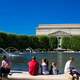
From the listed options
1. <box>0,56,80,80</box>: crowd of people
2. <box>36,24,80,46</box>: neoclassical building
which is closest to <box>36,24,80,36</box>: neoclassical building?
<box>36,24,80,46</box>: neoclassical building

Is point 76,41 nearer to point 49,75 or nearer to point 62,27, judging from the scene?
point 62,27

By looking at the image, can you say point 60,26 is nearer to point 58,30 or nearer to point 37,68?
point 58,30

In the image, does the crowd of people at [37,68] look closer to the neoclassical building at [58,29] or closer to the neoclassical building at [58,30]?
the neoclassical building at [58,30]

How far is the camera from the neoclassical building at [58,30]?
12675 cm

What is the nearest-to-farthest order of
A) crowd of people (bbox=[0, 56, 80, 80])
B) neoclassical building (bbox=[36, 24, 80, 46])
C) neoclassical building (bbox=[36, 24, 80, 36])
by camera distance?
crowd of people (bbox=[0, 56, 80, 80]) → neoclassical building (bbox=[36, 24, 80, 46]) → neoclassical building (bbox=[36, 24, 80, 36])

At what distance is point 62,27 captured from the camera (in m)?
130

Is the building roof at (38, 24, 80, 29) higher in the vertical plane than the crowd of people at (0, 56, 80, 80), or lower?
higher

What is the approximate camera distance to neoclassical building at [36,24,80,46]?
416 feet

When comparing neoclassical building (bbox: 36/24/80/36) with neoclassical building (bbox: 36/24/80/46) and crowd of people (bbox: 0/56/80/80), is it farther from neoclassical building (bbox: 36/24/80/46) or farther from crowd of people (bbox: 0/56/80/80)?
crowd of people (bbox: 0/56/80/80)

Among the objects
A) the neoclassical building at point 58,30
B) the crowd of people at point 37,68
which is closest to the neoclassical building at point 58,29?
the neoclassical building at point 58,30

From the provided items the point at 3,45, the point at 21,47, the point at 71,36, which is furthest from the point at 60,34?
the point at 3,45

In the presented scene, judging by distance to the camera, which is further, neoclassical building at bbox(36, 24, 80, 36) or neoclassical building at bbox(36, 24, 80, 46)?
neoclassical building at bbox(36, 24, 80, 36)

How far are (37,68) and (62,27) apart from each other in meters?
113

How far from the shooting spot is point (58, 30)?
129 meters
